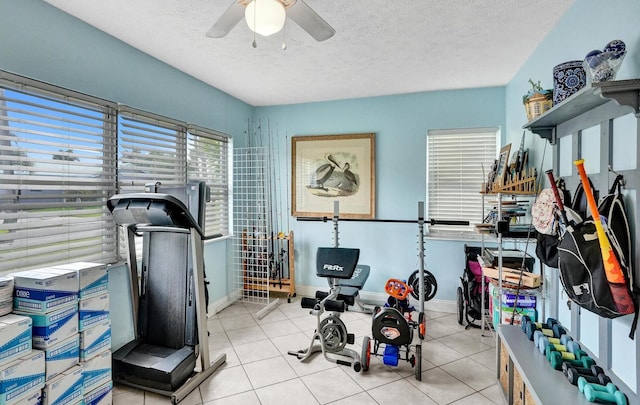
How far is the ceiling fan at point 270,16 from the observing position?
1476mm

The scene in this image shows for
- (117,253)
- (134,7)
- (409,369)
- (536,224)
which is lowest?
(409,369)

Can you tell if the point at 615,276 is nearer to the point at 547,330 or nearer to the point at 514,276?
the point at 547,330

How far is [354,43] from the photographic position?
8.45 feet

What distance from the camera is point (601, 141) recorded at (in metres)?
1.63

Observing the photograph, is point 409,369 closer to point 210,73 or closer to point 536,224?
point 536,224

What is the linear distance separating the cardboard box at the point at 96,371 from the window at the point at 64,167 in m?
0.71

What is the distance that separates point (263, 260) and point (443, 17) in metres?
3.13

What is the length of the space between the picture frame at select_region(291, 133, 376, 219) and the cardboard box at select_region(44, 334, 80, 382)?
9.24ft

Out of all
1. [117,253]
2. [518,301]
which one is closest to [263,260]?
[117,253]

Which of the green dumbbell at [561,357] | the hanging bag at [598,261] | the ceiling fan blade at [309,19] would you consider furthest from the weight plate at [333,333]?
the ceiling fan blade at [309,19]

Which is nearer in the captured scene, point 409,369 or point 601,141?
point 601,141

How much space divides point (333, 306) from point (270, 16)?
205 cm

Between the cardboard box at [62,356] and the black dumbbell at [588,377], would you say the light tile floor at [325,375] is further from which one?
the black dumbbell at [588,377]

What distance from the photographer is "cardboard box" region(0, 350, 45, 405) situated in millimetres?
1522
